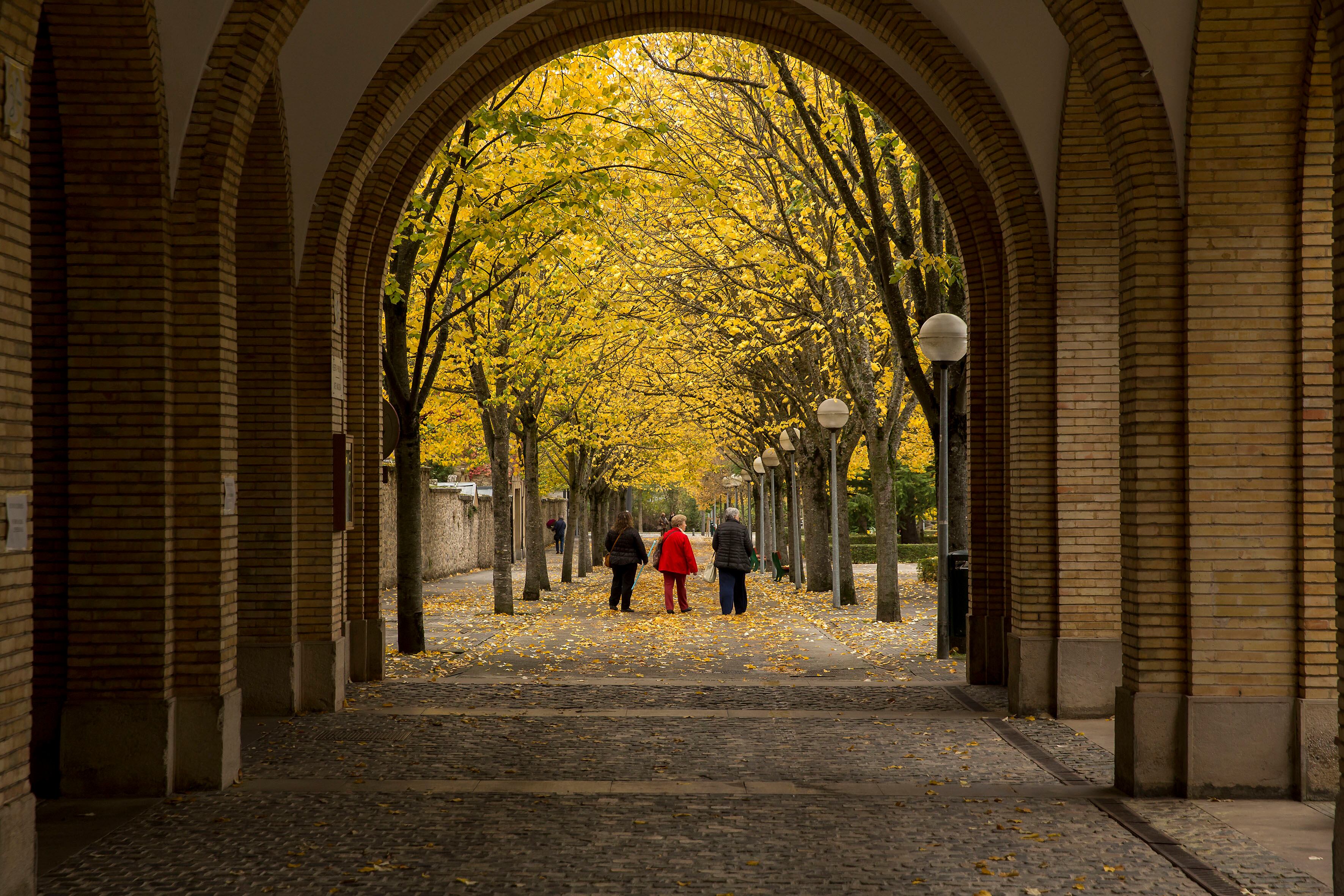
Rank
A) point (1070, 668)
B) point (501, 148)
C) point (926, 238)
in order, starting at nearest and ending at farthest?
point (1070, 668)
point (926, 238)
point (501, 148)

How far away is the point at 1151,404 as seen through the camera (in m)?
7.48

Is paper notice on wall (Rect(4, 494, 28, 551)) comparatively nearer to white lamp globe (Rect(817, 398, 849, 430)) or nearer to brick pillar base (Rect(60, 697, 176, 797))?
brick pillar base (Rect(60, 697, 176, 797))

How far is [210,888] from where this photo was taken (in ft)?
18.2

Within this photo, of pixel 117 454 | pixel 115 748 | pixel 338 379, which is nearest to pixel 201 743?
pixel 115 748

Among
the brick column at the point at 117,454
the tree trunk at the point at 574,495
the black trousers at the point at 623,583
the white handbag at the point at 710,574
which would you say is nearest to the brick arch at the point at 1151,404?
the brick column at the point at 117,454

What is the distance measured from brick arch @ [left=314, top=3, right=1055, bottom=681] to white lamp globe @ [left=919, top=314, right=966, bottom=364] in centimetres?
53

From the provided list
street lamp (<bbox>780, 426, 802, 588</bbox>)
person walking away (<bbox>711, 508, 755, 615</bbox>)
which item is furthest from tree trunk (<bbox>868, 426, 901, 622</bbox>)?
street lamp (<bbox>780, 426, 802, 588</bbox>)

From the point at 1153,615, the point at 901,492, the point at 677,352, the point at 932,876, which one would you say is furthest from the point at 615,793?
the point at 901,492

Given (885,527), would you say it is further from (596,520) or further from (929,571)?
(596,520)

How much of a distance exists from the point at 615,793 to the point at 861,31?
26.2 feet

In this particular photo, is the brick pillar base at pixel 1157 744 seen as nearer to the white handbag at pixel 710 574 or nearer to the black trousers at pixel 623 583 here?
the black trousers at pixel 623 583

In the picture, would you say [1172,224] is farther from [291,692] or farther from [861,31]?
[291,692]

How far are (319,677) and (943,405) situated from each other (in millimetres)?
7249

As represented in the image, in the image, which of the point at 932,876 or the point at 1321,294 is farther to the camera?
the point at 1321,294
